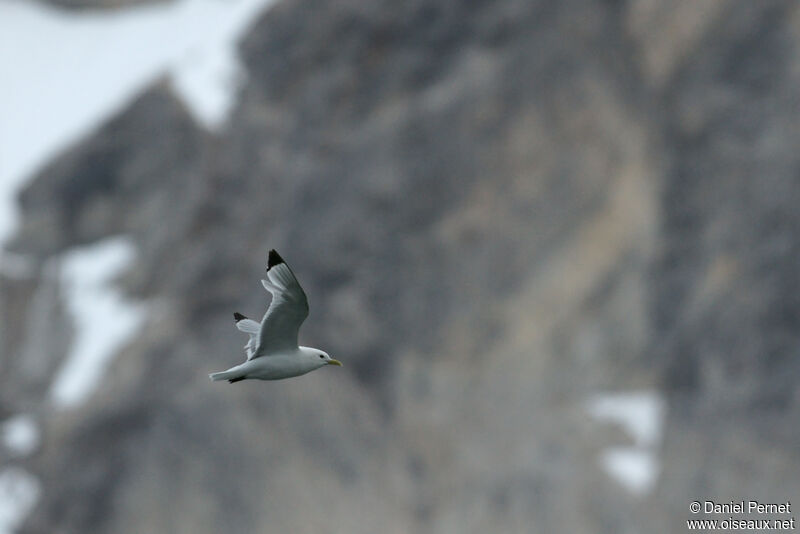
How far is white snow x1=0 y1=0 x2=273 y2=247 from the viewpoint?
3497 centimetres

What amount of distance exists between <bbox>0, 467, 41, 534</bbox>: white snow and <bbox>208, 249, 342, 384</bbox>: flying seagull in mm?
18423

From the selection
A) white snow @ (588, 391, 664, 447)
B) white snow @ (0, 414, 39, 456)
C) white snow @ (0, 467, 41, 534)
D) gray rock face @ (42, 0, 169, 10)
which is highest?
gray rock face @ (42, 0, 169, 10)

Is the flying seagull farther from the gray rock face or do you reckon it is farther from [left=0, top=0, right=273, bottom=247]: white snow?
Answer: the gray rock face

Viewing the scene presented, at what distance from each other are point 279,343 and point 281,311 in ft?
1.51

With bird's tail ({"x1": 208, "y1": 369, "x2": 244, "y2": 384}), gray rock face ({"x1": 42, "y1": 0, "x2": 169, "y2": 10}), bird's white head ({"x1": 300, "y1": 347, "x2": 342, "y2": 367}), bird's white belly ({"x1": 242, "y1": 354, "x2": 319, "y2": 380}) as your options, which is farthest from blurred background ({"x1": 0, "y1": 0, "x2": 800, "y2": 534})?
bird's tail ({"x1": 208, "y1": 369, "x2": 244, "y2": 384})

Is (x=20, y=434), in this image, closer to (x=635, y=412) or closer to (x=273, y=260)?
(x=635, y=412)

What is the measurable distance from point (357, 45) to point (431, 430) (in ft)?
30.4

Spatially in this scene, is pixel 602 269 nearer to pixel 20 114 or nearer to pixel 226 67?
pixel 226 67

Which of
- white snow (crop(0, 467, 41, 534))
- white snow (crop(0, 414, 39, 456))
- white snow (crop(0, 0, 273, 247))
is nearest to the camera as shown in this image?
white snow (crop(0, 467, 41, 534))

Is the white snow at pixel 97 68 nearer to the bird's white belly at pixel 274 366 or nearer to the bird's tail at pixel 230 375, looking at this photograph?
the bird's white belly at pixel 274 366

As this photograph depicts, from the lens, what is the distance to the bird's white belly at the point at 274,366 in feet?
44.8

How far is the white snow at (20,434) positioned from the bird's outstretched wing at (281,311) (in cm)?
1923

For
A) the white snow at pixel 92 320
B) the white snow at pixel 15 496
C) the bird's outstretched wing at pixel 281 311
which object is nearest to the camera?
the bird's outstretched wing at pixel 281 311

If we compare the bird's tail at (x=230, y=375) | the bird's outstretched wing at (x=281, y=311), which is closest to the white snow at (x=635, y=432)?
the bird's outstretched wing at (x=281, y=311)
